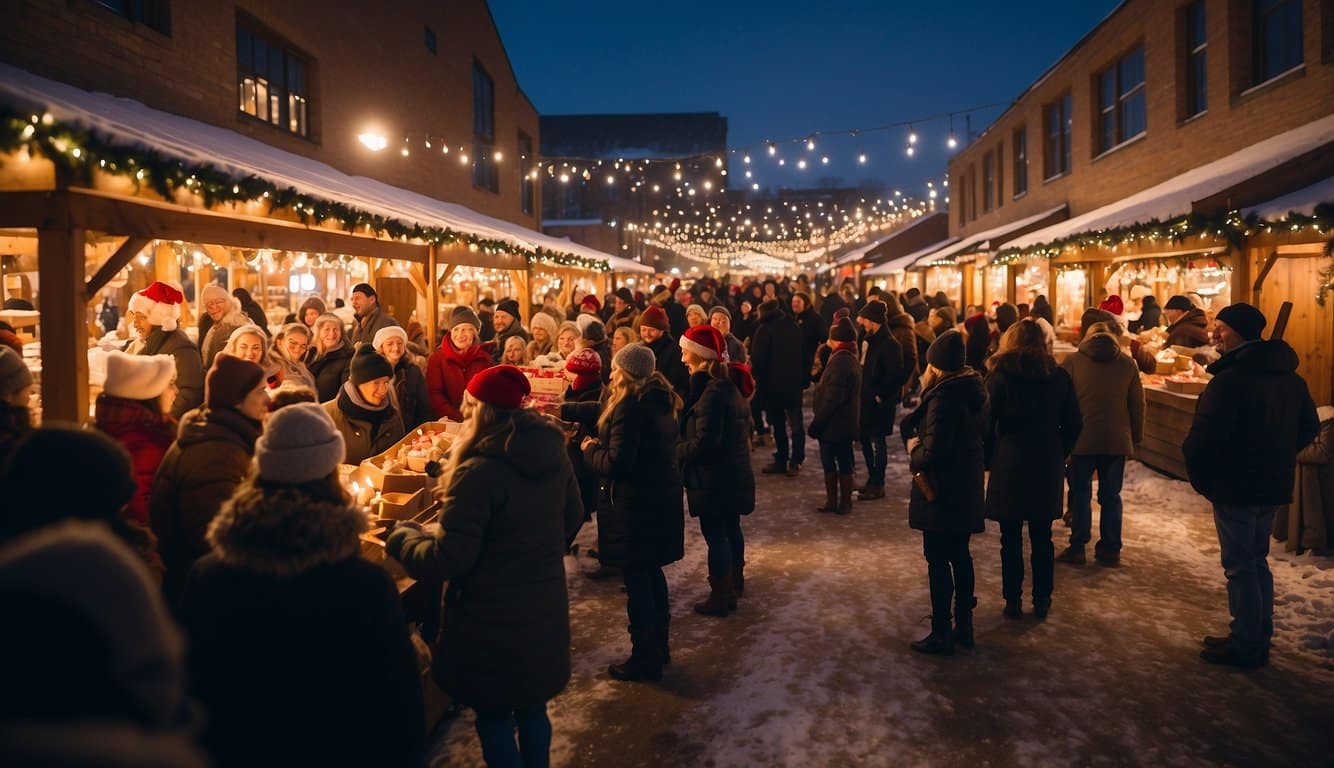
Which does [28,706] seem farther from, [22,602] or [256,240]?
[256,240]

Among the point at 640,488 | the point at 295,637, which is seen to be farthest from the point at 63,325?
the point at 295,637

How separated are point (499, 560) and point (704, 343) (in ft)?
9.21

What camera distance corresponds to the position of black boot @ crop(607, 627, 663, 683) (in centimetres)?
479

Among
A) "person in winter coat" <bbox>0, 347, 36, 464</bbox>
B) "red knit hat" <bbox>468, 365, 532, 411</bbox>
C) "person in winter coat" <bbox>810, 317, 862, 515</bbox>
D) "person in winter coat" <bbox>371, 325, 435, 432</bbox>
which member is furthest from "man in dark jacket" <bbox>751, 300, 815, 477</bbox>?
"person in winter coat" <bbox>0, 347, 36, 464</bbox>

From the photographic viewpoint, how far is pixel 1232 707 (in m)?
4.36

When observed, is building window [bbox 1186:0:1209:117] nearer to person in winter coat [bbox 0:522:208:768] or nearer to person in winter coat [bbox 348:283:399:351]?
person in winter coat [bbox 348:283:399:351]

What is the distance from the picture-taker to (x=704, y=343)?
5688 mm

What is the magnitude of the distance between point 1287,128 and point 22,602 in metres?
13.4

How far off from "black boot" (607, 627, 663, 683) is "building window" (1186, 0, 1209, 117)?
13.4 meters

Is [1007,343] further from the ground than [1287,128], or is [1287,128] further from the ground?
[1287,128]

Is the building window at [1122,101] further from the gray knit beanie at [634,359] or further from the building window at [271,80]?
the gray knit beanie at [634,359]

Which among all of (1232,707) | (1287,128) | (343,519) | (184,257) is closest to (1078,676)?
(1232,707)

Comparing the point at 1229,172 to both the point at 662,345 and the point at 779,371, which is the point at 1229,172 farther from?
the point at 662,345

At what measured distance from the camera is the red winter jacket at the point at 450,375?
23.4ft
